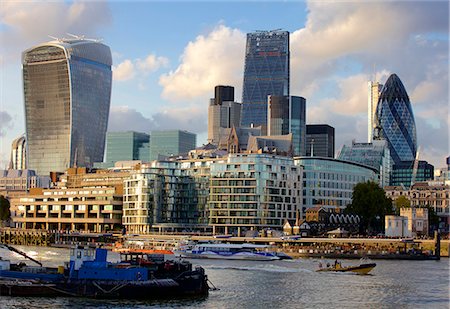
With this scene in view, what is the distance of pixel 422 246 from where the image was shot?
540 feet

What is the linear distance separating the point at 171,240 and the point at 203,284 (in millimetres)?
102313

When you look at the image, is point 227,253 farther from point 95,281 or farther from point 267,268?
point 95,281

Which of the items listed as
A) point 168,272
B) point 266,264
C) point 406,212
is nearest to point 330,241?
point 406,212

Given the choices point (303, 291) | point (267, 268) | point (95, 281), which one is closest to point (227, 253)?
point (267, 268)

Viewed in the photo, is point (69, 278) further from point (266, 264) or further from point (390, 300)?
point (266, 264)

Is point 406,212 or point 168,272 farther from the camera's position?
point 406,212

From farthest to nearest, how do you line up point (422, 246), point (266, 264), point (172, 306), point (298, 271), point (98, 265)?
point (422, 246)
point (266, 264)
point (298, 271)
point (98, 265)
point (172, 306)

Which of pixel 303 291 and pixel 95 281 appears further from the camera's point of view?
pixel 303 291

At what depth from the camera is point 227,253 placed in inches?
5792

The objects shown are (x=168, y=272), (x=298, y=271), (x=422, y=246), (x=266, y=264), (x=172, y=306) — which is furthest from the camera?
(x=422, y=246)

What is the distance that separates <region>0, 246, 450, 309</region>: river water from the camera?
249ft

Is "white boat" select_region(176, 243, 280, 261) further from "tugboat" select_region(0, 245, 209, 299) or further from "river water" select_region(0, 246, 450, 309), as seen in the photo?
"tugboat" select_region(0, 245, 209, 299)

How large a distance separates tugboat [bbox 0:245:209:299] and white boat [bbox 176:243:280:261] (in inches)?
2405

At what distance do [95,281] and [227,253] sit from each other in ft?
229
